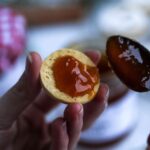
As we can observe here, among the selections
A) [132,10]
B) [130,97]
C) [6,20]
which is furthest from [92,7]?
[130,97]

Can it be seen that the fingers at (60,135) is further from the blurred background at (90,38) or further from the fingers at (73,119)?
the blurred background at (90,38)

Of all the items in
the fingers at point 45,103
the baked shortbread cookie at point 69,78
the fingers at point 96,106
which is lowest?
the fingers at point 45,103

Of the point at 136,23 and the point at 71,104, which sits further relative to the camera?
the point at 136,23

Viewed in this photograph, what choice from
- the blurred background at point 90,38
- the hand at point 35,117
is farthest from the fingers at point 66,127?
the blurred background at point 90,38

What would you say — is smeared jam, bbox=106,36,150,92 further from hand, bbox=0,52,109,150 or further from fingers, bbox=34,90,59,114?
fingers, bbox=34,90,59,114

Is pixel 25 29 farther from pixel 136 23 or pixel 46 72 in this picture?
pixel 46 72

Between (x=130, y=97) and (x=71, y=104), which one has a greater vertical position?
(x=71, y=104)

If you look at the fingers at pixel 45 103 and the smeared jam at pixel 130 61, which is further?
the fingers at pixel 45 103
